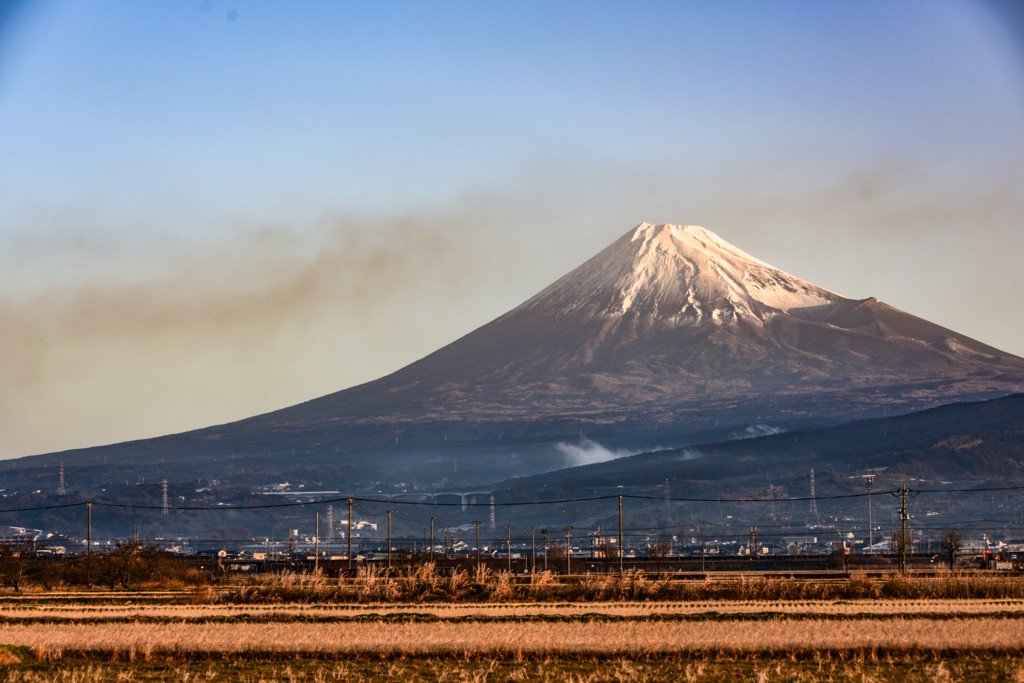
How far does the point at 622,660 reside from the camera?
24344 millimetres

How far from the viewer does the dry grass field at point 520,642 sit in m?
23.0

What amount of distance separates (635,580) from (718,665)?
63.3 ft

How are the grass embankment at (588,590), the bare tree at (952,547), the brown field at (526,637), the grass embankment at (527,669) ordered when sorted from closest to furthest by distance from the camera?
the grass embankment at (527,669), the brown field at (526,637), the grass embankment at (588,590), the bare tree at (952,547)

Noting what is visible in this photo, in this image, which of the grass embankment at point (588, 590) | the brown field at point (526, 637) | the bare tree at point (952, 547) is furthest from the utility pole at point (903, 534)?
the brown field at point (526, 637)

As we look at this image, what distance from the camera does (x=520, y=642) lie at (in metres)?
26.8

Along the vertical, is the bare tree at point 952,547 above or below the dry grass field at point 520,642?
below

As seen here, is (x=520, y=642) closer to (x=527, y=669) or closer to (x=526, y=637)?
(x=526, y=637)

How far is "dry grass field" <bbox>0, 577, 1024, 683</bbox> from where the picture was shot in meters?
23.0

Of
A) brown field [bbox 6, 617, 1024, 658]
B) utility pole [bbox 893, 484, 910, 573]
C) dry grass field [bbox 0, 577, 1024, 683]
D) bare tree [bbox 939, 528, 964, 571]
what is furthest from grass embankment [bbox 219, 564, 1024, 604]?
bare tree [bbox 939, 528, 964, 571]

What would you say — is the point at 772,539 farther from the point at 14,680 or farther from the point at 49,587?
the point at 14,680

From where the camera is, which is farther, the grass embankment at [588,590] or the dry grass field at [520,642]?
the grass embankment at [588,590]

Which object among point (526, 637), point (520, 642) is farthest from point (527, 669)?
point (526, 637)

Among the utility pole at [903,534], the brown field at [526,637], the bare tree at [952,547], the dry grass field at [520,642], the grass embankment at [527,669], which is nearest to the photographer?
the grass embankment at [527,669]

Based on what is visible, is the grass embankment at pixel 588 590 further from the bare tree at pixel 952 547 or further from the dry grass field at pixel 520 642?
the bare tree at pixel 952 547
